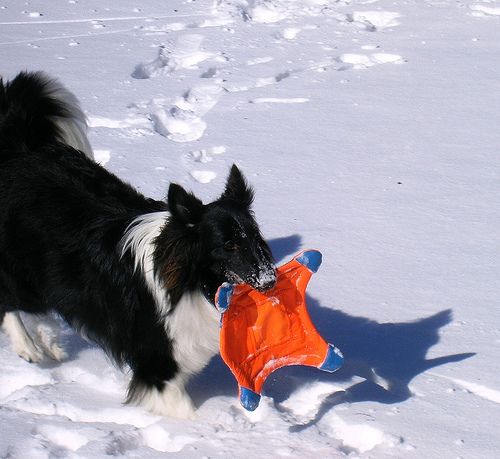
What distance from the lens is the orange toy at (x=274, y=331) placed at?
2773 millimetres

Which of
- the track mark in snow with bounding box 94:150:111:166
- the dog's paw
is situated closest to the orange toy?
the dog's paw

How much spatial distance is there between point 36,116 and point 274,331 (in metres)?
1.62

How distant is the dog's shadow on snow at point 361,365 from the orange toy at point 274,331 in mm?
242

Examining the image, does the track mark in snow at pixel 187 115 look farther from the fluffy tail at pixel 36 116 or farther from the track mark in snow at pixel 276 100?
the fluffy tail at pixel 36 116

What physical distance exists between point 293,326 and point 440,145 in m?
2.83

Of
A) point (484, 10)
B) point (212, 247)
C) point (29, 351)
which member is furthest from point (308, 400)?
point (484, 10)

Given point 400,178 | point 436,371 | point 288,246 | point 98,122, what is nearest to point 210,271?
point 436,371

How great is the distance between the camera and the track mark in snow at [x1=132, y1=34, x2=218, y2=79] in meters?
6.46

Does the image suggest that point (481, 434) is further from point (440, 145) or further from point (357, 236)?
point (440, 145)

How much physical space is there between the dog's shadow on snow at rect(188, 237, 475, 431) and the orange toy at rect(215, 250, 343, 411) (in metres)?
0.24

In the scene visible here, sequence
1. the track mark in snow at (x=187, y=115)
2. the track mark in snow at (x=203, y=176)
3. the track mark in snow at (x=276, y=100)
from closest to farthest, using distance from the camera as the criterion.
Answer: the track mark in snow at (x=203, y=176) → the track mark in snow at (x=187, y=115) → the track mark in snow at (x=276, y=100)

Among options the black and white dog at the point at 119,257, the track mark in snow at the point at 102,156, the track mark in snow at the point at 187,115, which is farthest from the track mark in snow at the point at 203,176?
the black and white dog at the point at 119,257

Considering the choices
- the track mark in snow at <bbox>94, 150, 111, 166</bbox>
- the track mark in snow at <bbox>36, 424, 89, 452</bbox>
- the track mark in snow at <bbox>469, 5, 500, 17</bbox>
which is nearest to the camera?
the track mark in snow at <bbox>36, 424, 89, 452</bbox>

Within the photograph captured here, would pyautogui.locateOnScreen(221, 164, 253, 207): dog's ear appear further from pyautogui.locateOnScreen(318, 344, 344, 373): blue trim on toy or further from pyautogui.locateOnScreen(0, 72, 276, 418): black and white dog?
pyautogui.locateOnScreen(318, 344, 344, 373): blue trim on toy
